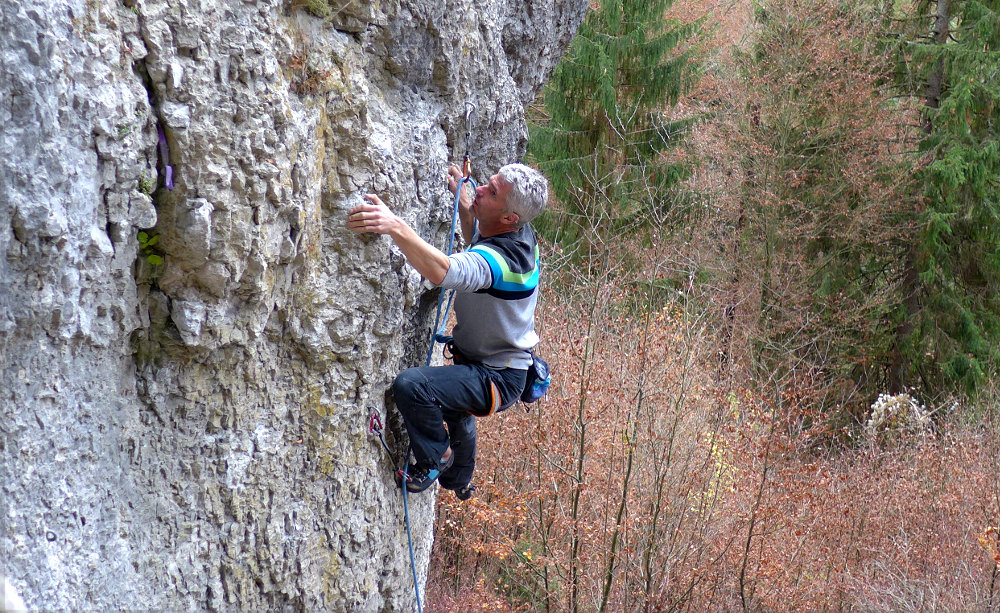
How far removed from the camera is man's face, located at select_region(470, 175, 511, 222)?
3.58m

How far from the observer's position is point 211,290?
2.73 m

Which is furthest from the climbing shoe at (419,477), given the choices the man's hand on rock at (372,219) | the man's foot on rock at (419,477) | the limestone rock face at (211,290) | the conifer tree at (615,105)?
the conifer tree at (615,105)

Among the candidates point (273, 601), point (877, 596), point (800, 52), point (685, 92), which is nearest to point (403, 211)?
point (273, 601)

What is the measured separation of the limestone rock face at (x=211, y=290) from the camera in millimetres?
2148

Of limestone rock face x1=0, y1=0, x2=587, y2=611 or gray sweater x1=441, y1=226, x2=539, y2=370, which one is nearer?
limestone rock face x1=0, y1=0, x2=587, y2=611

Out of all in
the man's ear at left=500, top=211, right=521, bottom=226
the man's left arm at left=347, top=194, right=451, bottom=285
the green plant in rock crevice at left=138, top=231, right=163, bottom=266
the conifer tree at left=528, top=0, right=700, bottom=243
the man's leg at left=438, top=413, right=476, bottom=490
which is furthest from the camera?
the conifer tree at left=528, top=0, right=700, bottom=243

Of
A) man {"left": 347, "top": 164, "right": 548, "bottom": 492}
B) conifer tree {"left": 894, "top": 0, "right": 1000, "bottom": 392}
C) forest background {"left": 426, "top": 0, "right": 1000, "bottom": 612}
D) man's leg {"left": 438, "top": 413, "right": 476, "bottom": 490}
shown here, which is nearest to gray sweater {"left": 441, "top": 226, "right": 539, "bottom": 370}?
man {"left": 347, "top": 164, "right": 548, "bottom": 492}

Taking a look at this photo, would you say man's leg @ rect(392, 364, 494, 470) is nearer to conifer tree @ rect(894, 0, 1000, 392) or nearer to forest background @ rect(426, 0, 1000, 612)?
forest background @ rect(426, 0, 1000, 612)

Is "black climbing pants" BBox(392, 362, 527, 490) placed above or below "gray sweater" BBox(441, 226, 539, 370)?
below

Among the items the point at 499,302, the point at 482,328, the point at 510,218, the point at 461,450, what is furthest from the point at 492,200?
the point at 461,450

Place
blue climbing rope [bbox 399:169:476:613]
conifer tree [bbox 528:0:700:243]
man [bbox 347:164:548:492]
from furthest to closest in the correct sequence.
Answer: conifer tree [bbox 528:0:700:243] < blue climbing rope [bbox 399:169:476:613] < man [bbox 347:164:548:492]

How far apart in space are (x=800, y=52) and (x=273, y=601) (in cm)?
1188

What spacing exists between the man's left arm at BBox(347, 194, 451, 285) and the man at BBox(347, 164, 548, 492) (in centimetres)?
1

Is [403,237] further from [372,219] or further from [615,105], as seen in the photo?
[615,105]
